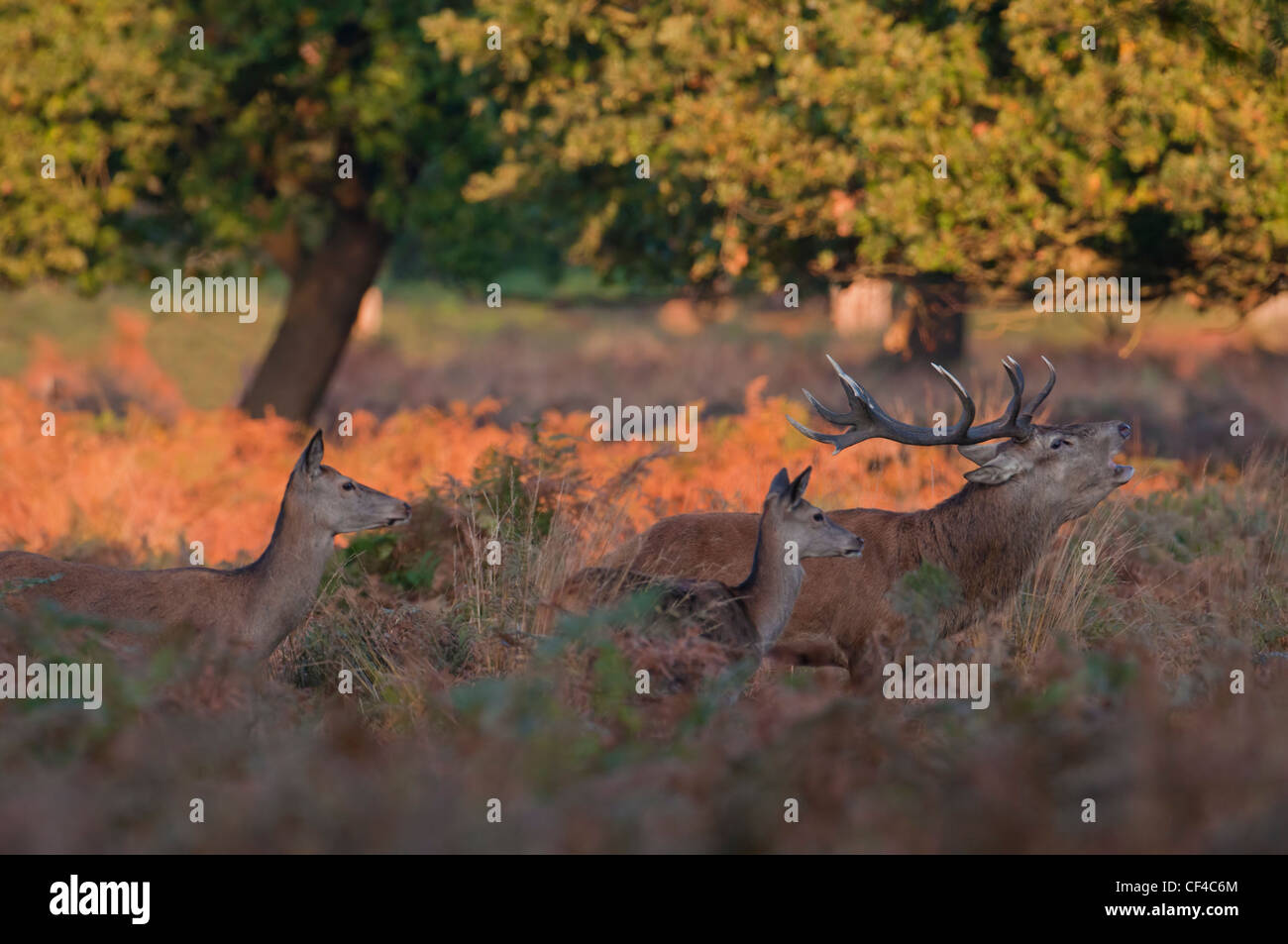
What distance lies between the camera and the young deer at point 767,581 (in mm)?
7008

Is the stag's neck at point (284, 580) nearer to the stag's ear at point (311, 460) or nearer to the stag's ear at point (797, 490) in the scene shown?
the stag's ear at point (311, 460)

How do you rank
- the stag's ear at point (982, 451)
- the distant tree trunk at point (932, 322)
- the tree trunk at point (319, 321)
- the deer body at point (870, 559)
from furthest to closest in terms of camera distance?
the tree trunk at point (319, 321) → the distant tree trunk at point (932, 322) → the stag's ear at point (982, 451) → the deer body at point (870, 559)

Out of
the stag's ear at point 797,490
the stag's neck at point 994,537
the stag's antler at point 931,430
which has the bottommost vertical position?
the stag's neck at point 994,537

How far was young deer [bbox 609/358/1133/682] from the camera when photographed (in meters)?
7.79

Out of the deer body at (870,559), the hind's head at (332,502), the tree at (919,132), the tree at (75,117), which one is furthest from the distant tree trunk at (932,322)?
the hind's head at (332,502)

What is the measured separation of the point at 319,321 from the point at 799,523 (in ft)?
38.2

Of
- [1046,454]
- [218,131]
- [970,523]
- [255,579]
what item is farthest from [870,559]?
[218,131]

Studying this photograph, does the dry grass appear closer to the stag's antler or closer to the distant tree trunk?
the stag's antler

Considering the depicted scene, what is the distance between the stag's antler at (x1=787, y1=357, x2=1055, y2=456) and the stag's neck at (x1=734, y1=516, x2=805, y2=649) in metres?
0.88

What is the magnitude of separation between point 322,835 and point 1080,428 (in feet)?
15.9

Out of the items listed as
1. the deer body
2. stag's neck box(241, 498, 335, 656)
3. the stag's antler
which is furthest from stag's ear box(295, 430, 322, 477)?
the stag's antler

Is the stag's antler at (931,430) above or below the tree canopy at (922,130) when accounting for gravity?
below

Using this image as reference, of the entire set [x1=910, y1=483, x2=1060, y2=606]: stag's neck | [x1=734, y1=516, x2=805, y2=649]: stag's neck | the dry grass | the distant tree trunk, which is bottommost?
the dry grass

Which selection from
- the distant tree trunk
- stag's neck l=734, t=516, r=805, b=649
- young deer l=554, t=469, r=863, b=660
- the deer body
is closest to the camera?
young deer l=554, t=469, r=863, b=660
